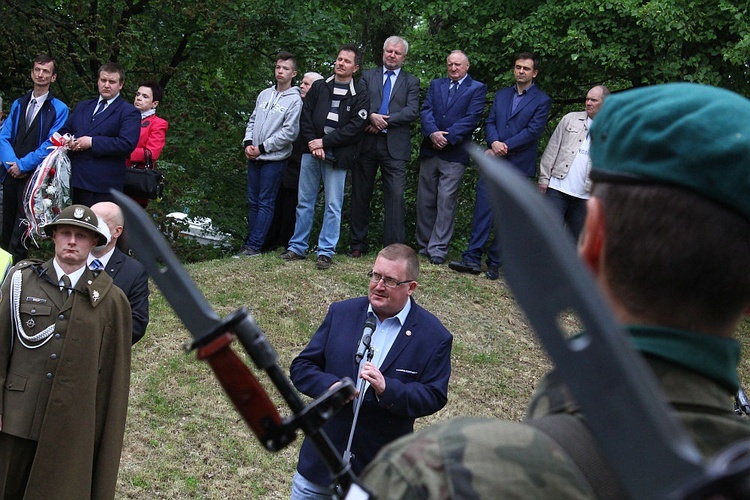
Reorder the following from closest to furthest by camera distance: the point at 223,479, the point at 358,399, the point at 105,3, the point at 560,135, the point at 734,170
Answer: the point at 734,170 < the point at 358,399 < the point at 223,479 < the point at 560,135 < the point at 105,3

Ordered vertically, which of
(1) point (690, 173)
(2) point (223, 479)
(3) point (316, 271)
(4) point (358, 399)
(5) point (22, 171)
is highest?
(1) point (690, 173)

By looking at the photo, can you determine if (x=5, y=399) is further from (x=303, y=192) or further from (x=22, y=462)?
(x=303, y=192)

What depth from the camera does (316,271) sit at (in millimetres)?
Answer: 10000

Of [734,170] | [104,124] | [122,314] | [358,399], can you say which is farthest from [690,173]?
[104,124]

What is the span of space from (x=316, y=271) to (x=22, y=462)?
204 inches

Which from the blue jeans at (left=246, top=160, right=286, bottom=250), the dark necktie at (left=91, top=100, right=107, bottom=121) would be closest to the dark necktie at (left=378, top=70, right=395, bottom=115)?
the blue jeans at (left=246, top=160, right=286, bottom=250)

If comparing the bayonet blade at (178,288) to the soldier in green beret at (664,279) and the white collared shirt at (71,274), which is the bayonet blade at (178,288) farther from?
the white collared shirt at (71,274)

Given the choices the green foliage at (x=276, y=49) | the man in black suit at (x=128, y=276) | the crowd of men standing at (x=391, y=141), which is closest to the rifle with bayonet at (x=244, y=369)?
the man in black suit at (x=128, y=276)

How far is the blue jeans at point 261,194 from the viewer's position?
1023 cm

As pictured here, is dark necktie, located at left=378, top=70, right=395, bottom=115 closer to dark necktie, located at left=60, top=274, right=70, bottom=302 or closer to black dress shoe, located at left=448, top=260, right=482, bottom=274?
black dress shoe, located at left=448, top=260, right=482, bottom=274

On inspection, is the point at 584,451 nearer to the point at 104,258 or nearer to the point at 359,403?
the point at 359,403

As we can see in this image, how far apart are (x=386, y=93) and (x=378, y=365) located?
19.2 feet

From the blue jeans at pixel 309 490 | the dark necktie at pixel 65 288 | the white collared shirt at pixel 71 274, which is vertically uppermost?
the white collared shirt at pixel 71 274

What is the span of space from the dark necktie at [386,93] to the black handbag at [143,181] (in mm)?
2593
